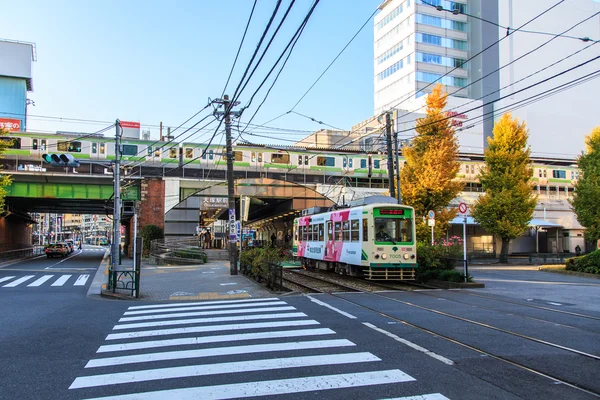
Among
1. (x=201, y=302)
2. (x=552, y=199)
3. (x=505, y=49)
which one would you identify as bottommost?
(x=201, y=302)

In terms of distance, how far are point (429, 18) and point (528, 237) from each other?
130 ft

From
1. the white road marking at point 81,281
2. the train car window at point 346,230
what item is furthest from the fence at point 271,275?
the white road marking at point 81,281

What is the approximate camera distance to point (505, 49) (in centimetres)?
7544

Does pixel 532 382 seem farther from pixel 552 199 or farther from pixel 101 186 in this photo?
pixel 552 199

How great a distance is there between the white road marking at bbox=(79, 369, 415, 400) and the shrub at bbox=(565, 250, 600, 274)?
809 inches

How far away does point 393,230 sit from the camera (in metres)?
18.2

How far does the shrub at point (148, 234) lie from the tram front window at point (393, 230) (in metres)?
27.0

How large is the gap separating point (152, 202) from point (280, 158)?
12257mm

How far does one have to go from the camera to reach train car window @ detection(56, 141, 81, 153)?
40.1 m

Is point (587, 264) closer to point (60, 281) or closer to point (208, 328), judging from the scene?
point (208, 328)

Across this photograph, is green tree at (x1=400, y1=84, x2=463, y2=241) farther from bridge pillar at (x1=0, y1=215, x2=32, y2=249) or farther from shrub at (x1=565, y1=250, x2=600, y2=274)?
bridge pillar at (x1=0, y1=215, x2=32, y2=249)

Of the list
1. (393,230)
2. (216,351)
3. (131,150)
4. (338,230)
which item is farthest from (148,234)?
(216,351)

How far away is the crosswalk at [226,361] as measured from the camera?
5.74m

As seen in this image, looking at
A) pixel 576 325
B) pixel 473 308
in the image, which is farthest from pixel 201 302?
pixel 576 325
